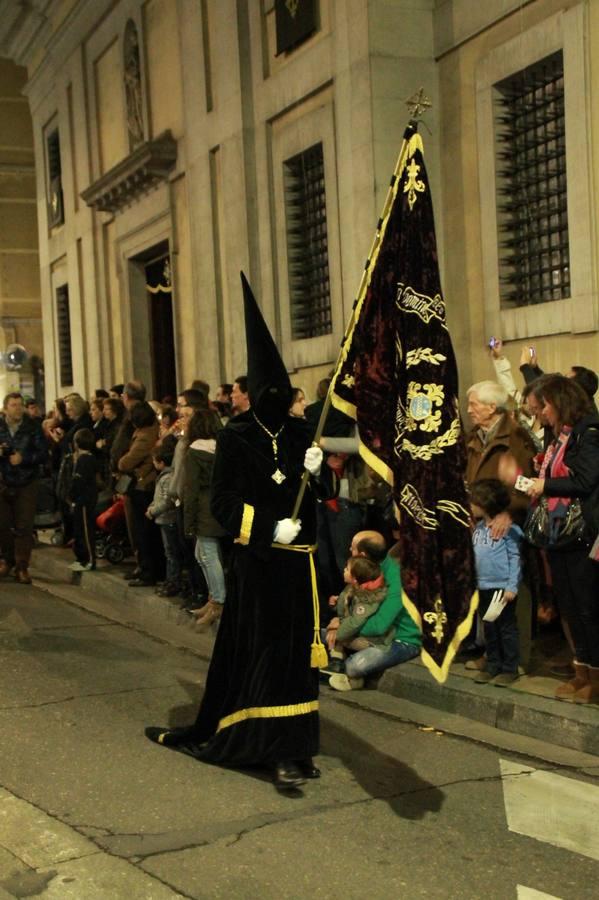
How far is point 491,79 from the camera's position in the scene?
481 inches

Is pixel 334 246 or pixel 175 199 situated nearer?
pixel 334 246

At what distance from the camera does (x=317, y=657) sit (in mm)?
6469

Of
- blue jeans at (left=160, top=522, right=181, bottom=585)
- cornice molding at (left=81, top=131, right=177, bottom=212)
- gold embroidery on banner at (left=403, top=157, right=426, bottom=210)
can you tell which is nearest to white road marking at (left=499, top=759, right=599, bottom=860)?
gold embroidery on banner at (left=403, top=157, right=426, bottom=210)

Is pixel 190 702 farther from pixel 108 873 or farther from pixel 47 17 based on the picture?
pixel 47 17

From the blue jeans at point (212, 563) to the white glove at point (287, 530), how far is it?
14.0 ft

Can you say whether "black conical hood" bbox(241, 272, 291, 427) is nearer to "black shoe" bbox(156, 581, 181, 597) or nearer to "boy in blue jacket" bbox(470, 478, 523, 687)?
"boy in blue jacket" bbox(470, 478, 523, 687)

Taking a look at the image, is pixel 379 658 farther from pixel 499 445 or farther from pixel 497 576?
pixel 499 445

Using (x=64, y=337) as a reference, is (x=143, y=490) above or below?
below

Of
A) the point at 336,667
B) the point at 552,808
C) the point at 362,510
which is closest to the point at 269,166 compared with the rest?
the point at 362,510

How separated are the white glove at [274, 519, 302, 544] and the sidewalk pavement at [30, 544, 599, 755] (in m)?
2.05

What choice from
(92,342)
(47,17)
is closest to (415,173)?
(92,342)

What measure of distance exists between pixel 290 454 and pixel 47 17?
64.1 ft

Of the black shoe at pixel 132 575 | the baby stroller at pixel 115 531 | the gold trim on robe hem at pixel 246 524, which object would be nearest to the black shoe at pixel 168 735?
the gold trim on robe hem at pixel 246 524

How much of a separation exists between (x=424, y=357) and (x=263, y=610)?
1.65 m
